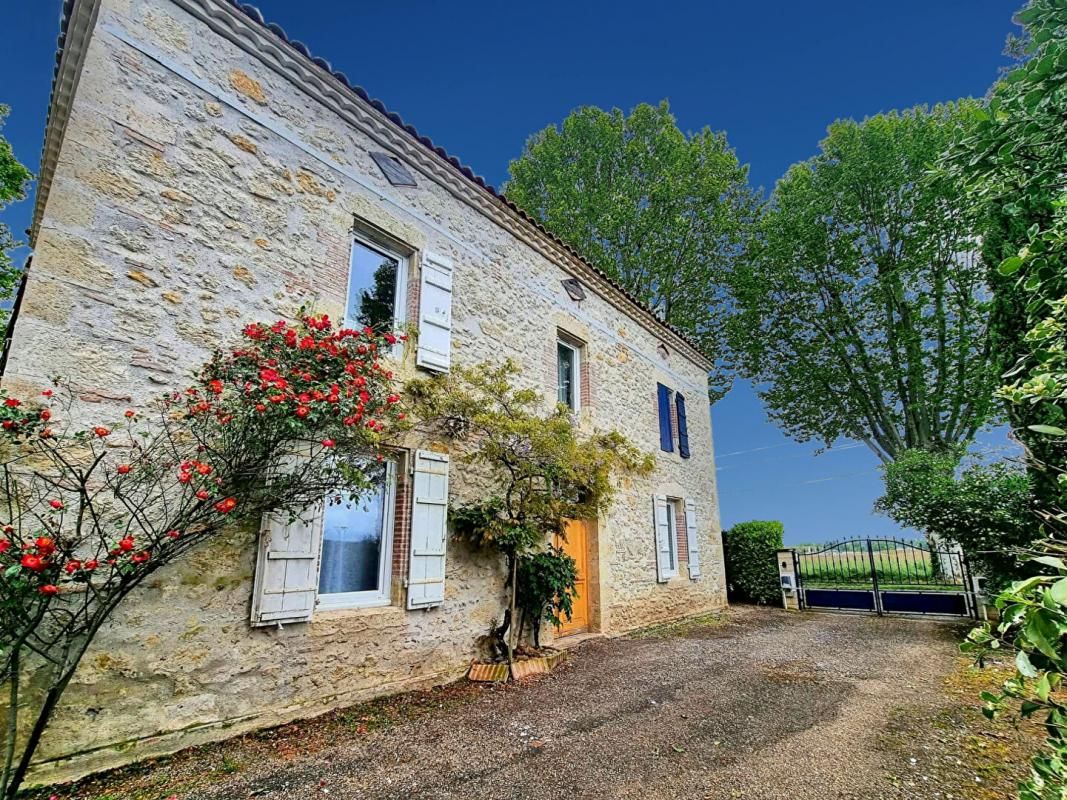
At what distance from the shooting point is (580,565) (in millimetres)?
7637

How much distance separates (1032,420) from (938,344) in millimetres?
11410

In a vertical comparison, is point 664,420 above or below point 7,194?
below

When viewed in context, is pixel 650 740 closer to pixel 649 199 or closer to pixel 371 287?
pixel 371 287

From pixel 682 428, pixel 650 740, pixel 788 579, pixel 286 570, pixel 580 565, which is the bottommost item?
pixel 650 740

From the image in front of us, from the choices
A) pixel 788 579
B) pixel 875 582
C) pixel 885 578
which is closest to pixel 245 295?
pixel 788 579

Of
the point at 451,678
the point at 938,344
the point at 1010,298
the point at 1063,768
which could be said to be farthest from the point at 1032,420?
the point at 938,344

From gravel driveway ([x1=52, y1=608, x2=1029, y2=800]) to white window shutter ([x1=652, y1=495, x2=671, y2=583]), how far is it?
325 cm

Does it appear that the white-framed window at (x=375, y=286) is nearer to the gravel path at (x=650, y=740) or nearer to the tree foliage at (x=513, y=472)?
the tree foliage at (x=513, y=472)

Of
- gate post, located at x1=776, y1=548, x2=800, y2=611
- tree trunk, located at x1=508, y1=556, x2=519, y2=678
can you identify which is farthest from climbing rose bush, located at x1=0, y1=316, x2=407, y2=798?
gate post, located at x1=776, y1=548, x2=800, y2=611

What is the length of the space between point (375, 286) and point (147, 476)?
2.98 m

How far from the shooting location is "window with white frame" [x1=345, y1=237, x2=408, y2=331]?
211 inches

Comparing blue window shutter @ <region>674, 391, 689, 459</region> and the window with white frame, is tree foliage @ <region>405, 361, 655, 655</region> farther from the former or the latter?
blue window shutter @ <region>674, 391, 689, 459</region>

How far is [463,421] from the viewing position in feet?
18.6

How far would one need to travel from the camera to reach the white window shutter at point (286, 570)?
3924 mm
